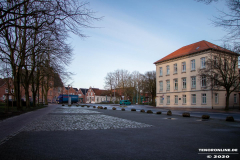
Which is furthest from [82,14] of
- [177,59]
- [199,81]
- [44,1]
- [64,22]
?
[177,59]

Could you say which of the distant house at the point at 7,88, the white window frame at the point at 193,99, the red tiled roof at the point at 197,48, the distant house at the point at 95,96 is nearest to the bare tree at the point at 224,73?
the red tiled roof at the point at 197,48

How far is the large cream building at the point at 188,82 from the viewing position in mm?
39281

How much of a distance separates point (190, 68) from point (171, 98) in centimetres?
867

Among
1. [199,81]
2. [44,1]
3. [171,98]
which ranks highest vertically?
[44,1]

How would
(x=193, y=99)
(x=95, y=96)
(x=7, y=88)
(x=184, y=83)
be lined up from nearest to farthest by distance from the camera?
(x=193, y=99), (x=184, y=83), (x=7, y=88), (x=95, y=96)

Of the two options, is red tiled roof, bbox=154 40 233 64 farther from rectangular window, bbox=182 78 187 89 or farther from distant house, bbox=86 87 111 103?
distant house, bbox=86 87 111 103

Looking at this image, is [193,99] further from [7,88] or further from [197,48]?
[7,88]

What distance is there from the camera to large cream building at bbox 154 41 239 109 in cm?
3928

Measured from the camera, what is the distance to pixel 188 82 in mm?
43531

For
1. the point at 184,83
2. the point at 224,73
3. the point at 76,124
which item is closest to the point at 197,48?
the point at 184,83

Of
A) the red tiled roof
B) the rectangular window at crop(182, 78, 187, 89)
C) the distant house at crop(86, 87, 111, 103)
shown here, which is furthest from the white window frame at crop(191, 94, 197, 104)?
the distant house at crop(86, 87, 111, 103)

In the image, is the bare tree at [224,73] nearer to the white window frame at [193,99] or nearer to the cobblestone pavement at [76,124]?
the white window frame at [193,99]

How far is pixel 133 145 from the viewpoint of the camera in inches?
227

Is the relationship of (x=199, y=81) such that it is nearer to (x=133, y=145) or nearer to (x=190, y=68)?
(x=190, y=68)
